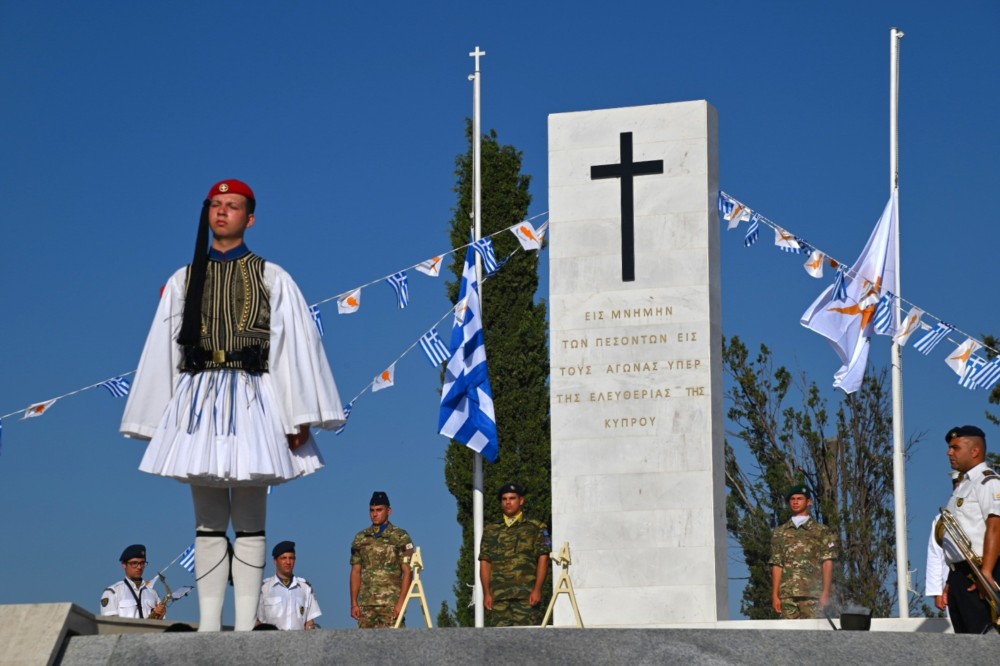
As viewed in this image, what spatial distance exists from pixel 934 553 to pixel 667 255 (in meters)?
4.49

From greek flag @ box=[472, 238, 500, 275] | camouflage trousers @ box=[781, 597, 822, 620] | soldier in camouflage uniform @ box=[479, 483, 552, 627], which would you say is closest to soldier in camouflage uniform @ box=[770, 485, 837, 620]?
camouflage trousers @ box=[781, 597, 822, 620]

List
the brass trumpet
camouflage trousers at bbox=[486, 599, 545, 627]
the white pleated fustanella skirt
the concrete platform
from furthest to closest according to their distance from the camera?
camouflage trousers at bbox=[486, 599, 545, 627], the brass trumpet, the white pleated fustanella skirt, the concrete platform

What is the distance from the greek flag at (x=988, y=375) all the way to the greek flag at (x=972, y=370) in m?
0.02

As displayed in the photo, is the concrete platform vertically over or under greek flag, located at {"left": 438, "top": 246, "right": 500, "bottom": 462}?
under

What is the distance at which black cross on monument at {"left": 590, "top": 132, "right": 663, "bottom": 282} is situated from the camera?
48.9ft

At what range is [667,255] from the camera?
14.8 metres

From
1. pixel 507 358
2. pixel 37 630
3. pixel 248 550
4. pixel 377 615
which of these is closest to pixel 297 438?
pixel 248 550

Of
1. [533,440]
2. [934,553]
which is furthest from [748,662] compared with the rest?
[533,440]

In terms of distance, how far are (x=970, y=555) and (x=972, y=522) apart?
28cm

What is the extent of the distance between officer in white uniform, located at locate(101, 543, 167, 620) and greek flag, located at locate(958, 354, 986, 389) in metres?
7.67

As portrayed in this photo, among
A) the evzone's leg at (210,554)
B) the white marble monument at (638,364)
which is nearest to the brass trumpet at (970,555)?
the evzone's leg at (210,554)

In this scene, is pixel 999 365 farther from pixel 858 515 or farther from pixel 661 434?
pixel 858 515

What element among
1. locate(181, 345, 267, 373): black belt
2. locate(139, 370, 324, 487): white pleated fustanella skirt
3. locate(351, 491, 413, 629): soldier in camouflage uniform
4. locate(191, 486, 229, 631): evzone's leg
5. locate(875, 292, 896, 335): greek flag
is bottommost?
locate(351, 491, 413, 629): soldier in camouflage uniform

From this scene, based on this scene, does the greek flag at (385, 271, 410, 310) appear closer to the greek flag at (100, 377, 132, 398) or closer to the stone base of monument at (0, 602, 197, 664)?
the greek flag at (100, 377, 132, 398)
